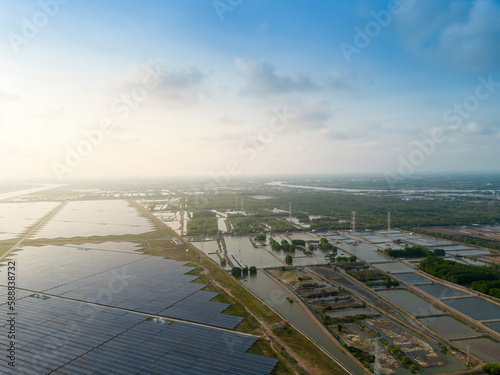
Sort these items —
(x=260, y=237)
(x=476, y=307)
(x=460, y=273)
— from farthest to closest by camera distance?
(x=260, y=237)
(x=460, y=273)
(x=476, y=307)

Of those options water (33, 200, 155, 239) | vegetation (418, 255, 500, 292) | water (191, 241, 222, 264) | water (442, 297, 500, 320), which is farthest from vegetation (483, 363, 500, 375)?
water (33, 200, 155, 239)

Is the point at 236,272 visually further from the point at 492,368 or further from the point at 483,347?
the point at 492,368

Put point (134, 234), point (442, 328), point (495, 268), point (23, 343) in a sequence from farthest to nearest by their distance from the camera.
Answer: point (134, 234)
point (495, 268)
point (442, 328)
point (23, 343)

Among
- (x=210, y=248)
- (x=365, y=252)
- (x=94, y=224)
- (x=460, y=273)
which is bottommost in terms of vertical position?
(x=365, y=252)

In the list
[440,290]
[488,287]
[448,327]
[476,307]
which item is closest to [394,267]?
[440,290]

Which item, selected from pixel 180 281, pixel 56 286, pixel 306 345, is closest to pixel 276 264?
pixel 180 281

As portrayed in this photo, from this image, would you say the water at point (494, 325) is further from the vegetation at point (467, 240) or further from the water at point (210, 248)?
the vegetation at point (467, 240)

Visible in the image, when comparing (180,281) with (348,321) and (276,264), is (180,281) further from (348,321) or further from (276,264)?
(348,321)
